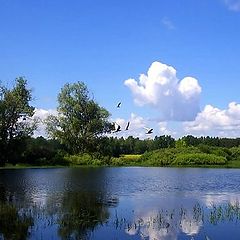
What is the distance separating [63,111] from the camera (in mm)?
91500

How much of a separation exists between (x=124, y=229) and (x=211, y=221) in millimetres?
5307

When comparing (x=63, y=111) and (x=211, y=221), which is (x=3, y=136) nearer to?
(x=63, y=111)

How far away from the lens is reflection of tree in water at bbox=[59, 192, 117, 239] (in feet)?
67.8

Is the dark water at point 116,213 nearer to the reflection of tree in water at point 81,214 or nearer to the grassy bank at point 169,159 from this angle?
the reflection of tree in water at point 81,214

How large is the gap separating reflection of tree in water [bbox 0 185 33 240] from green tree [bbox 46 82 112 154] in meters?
63.4

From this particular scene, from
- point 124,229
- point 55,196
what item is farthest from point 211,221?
point 55,196

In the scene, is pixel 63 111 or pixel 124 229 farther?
pixel 63 111

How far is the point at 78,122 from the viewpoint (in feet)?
297

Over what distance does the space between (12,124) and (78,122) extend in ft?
49.3

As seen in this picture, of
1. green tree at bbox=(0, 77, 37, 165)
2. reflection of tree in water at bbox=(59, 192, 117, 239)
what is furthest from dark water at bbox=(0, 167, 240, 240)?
green tree at bbox=(0, 77, 37, 165)

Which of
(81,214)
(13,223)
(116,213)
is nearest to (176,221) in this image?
(116,213)

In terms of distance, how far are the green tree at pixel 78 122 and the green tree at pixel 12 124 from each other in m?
9.68

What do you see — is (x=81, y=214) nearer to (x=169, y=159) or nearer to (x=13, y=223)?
(x=13, y=223)

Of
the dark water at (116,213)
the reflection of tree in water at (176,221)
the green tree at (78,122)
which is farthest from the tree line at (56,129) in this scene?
the reflection of tree in water at (176,221)
